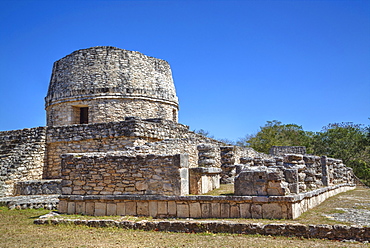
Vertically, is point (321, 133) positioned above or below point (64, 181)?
above

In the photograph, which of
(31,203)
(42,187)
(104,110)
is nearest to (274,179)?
(31,203)

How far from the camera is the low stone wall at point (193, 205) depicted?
7434 mm

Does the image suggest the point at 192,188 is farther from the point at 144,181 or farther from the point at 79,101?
the point at 79,101

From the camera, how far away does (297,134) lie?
3897 cm

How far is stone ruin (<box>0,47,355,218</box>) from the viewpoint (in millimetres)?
7902

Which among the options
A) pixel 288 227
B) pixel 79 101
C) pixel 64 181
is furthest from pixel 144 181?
pixel 79 101

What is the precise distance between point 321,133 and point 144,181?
3045 centimetres

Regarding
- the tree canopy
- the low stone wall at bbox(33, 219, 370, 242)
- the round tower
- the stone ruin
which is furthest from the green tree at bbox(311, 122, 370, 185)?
the low stone wall at bbox(33, 219, 370, 242)

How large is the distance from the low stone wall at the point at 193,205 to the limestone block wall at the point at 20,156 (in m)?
5.49

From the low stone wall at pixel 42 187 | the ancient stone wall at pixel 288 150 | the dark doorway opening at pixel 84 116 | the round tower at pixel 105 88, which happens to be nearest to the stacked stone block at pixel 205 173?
the low stone wall at pixel 42 187

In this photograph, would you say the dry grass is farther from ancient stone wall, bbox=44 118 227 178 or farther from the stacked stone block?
ancient stone wall, bbox=44 118 227 178

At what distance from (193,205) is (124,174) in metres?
1.86

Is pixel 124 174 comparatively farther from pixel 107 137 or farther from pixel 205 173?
pixel 107 137

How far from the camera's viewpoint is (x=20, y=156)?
14281mm
